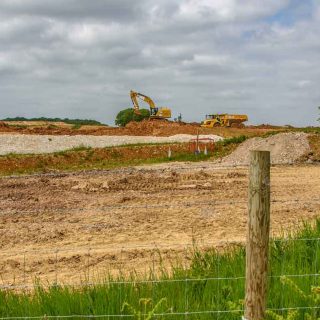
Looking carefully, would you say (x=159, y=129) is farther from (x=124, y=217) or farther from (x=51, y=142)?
(x=124, y=217)

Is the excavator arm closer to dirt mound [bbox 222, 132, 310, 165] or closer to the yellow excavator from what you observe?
the yellow excavator

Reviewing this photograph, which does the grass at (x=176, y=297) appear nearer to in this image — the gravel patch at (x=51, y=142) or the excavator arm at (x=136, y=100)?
the gravel patch at (x=51, y=142)

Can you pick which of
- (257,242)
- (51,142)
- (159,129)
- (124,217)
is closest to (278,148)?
(51,142)

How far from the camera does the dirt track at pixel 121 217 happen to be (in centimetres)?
920

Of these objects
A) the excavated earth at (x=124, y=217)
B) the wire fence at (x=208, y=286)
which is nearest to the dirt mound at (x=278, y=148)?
the excavated earth at (x=124, y=217)

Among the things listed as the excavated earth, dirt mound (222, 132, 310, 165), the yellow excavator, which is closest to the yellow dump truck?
the yellow excavator

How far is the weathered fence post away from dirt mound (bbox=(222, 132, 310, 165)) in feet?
69.3

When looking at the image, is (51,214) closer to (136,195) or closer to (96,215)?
(96,215)

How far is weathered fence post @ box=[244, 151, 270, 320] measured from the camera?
14.1 ft

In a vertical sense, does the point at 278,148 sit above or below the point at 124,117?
below

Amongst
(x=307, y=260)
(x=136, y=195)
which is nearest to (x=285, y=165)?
(x=136, y=195)

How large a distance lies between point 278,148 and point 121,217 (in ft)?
54.9

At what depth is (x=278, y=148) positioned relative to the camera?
91.7ft

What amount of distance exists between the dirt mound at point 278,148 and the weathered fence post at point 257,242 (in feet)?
69.3
